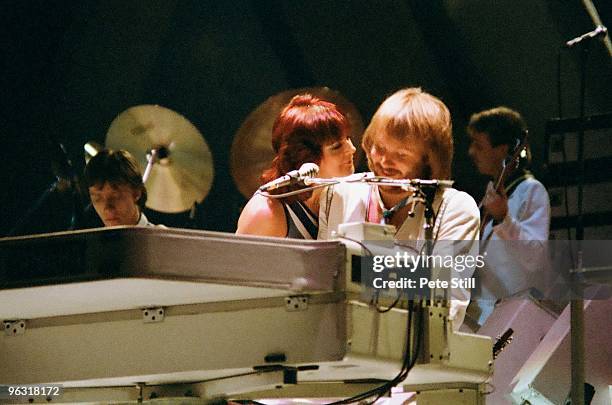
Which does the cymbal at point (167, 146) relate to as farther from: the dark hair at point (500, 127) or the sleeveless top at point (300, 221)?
the sleeveless top at point (300, 221)

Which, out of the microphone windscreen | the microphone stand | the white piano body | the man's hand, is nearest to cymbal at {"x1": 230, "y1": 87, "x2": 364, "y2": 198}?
the man's hand

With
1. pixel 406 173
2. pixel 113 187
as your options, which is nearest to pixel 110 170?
pixel 113 187

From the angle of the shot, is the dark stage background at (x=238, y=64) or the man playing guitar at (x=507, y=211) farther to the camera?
the dark stage background at (x=238, y=64)

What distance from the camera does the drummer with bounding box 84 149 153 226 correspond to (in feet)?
13.6

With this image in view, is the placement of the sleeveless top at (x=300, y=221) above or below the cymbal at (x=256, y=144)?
below

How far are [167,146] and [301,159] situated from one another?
7.90 feet

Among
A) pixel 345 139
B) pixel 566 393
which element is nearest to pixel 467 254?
pixel 345 139

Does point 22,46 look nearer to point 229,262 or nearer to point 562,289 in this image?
point 562,289

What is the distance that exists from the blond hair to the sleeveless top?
266mm

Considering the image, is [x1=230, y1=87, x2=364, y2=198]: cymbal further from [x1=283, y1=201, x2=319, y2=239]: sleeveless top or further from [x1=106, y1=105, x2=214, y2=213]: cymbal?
[x1=283, y1=201, x2=319, y2=239]: sleeveless top

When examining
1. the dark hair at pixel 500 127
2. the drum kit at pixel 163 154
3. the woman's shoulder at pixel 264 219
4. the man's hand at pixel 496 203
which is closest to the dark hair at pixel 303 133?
the woman's shoulder at pixel 264 219

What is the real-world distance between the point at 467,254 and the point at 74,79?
4119 millimetres

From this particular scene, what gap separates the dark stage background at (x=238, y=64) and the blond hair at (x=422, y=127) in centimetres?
309

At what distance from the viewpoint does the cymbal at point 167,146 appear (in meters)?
5.27
